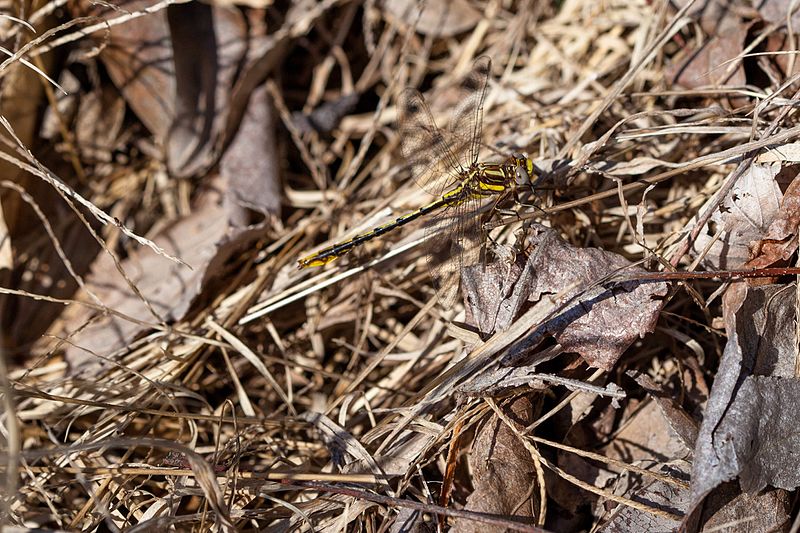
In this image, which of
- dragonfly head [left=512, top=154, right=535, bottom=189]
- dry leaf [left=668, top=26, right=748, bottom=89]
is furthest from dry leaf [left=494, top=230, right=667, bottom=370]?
dry leaf [left=668, top=26, right=748, bottom=89]

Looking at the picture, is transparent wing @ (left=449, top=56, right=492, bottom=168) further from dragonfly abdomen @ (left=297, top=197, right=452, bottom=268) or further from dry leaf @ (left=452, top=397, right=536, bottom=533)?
dry leaf @ (left=452, top=397, right=536, bottom=533)

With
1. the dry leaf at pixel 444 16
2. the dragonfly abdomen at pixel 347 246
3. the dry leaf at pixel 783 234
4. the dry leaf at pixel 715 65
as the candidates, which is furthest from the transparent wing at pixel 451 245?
the dry leaf at pixel 444 16

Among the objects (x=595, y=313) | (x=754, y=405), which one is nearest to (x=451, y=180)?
(x=595, y=313)

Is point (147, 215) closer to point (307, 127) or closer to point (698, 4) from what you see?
point (307, 127)

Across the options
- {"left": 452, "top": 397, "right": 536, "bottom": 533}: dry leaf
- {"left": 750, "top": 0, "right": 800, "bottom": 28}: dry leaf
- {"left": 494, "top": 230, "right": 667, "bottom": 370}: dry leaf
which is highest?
{"left": 750, "top": 0, "right": 800, "bottom": 28}: dry leaf

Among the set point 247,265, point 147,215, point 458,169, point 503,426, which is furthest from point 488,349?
point 147,215
